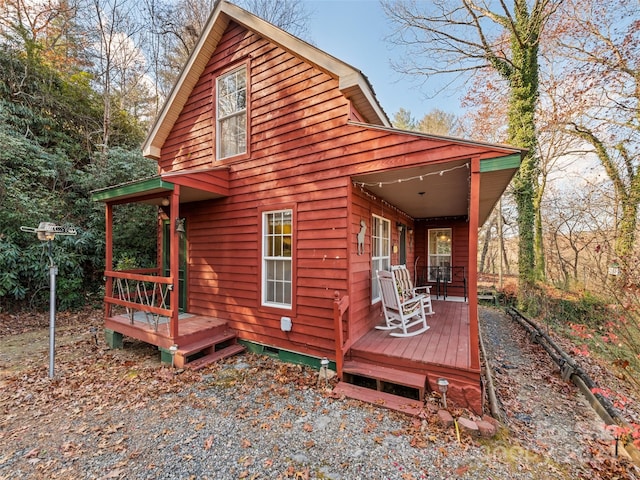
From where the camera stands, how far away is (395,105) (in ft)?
71.8

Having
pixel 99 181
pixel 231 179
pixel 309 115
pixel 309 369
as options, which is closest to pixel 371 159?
pixel 309 115

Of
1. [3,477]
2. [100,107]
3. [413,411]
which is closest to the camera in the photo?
[3,477]

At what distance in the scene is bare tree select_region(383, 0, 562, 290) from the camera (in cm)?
982

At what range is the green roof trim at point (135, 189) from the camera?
4578mm

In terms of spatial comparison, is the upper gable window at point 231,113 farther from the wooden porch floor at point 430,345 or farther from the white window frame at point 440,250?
the white window frame at point 440,250

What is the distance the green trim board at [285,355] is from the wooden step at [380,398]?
588 millimetres

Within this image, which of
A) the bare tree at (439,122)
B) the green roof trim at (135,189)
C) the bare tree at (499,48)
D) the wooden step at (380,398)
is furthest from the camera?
the bare tree at (439,122)

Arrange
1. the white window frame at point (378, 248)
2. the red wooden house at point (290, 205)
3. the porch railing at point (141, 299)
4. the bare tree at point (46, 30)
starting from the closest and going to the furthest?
the red wooden house at point (290, 205), the porch railing at point (141, 299), the white window frame at point (378, 248), the bare tree at point (46, 30)

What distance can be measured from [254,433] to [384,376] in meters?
1.75

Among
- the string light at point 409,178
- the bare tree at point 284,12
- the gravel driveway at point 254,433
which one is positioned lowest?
the gravel driveway at point 254,433

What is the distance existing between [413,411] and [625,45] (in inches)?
558

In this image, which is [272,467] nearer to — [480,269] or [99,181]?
[99,181]

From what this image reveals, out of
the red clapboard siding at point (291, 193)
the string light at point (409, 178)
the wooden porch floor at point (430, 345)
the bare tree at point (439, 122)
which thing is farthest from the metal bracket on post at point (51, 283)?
the bare tree at point (439, 122)

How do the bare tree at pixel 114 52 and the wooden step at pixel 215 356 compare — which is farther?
the bare tree at pixel 114 52
